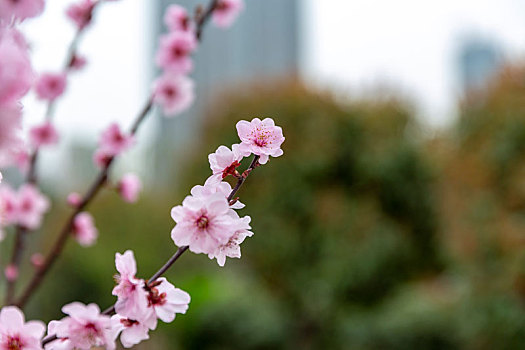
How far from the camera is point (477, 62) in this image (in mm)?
25891

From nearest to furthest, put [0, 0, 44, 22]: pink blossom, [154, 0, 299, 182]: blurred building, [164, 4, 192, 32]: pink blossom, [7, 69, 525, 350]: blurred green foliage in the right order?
[0, 0, 44, 22]: pink blossom < [164, 4, 192, 32]: pink blossom < [7, 69, 525, 350]: blurred green foliage < [154, 0, 299, 182]: blurred building

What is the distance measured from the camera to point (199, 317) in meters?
5.19

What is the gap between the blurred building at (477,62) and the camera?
3.93m

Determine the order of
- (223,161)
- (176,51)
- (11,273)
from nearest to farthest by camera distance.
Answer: (223,161)
(11,273)
(176,51)

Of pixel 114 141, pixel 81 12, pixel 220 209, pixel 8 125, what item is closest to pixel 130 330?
pixel 220 209

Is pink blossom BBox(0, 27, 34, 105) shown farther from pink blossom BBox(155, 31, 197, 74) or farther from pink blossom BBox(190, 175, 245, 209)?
pink blossom BBox(155, 31, 197, 74)

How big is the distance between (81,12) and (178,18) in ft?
0.69

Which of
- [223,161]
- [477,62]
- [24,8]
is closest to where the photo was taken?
[24,8]

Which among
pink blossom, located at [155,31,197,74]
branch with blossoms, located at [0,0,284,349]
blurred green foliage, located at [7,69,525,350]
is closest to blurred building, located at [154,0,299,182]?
blurred green foliage, located at [7,69,525,350]

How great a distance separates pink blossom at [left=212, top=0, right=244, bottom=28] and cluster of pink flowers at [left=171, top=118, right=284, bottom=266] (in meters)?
0.71

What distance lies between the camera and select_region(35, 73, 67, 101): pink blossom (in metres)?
1.27

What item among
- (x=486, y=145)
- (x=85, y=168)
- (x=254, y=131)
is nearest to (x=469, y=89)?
(x=486, y=145)

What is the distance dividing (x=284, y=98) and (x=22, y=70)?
233 inches

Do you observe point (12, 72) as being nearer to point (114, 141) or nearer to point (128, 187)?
point (114, 141)
